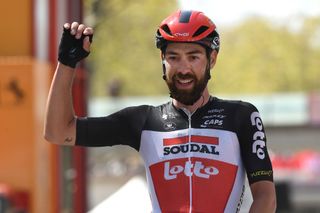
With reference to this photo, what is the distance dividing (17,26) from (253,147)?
5840mm

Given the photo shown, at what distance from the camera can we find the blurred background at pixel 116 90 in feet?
29.2

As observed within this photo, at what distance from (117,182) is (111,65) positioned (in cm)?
1491

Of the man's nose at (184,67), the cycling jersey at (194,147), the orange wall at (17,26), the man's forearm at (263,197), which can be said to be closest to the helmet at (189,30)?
the man's nose at (184,67)

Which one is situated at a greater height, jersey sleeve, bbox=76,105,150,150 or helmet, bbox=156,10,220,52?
helmet, bbox=156,10,220,52

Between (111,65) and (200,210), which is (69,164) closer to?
(200,210)

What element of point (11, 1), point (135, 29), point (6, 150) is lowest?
point (135, 29)

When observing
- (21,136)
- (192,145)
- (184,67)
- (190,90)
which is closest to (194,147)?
(192,145)

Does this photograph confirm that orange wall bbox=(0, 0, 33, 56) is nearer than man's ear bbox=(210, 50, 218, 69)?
No

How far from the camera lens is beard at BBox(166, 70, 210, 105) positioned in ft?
12.2

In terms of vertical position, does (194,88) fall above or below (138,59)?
above

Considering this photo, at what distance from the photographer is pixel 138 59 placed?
46219 mm

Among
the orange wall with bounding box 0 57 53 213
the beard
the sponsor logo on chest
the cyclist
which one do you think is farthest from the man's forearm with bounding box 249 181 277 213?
the orange wall with bounding box 0 57 53 213

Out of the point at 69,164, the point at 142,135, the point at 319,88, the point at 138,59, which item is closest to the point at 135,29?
the point at 138,59

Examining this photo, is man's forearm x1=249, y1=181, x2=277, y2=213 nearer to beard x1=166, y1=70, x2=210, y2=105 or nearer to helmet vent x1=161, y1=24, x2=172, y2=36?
beard x1=166, y1=70, x2=210, y2=105
